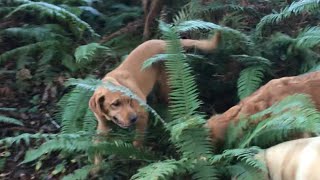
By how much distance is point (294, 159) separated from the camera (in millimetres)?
3768

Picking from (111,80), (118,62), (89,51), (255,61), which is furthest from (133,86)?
(255,61)

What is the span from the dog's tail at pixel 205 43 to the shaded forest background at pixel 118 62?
0.27 feet

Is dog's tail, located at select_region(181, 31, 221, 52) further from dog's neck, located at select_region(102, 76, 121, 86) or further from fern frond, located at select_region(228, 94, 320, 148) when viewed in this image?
fern frond, located at select_region(228, 94, 320, 148)

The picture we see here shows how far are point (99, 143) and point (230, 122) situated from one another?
1.01 m

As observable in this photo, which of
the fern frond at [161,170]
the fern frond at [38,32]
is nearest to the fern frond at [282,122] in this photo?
the fern frond at [161,170]

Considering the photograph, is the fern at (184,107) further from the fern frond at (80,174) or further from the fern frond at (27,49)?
the fern frond at (27,49)

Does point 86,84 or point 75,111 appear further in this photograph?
point 75,111

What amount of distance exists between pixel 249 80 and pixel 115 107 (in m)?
1.22

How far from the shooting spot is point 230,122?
4293 millimetres

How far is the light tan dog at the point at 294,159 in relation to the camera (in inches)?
142

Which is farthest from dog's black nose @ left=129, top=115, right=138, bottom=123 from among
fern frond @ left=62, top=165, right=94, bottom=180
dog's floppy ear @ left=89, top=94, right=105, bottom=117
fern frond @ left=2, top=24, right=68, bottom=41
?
fern frond @ left=2, top=24, right=68, bottom=41

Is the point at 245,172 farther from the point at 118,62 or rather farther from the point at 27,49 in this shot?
the point at 27,49

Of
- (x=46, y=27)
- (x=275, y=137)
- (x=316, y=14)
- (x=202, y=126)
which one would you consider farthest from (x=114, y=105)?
(x=316, y=14)

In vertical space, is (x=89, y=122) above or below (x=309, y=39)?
below
